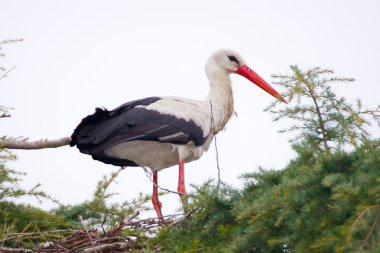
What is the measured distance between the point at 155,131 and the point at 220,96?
1.72 m

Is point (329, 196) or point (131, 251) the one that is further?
point (131, 251)

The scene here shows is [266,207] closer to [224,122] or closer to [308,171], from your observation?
[308,171]

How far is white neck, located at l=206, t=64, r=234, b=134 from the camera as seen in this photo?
10599mm

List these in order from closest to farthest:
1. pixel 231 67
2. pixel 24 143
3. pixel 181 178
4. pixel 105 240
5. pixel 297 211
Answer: pixel 297 211 < pixel 105 240 < pixel 24 143 < pixel 181 178 < pixel 231 67

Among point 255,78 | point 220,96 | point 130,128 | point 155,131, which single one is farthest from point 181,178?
point 255,78

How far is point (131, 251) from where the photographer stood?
641 cm

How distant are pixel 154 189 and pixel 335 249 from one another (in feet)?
20.2

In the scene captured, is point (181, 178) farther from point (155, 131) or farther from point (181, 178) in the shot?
point (155, 131)

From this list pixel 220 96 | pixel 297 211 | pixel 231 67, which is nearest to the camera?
pixel 297 211

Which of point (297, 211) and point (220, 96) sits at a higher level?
point (220, 96)

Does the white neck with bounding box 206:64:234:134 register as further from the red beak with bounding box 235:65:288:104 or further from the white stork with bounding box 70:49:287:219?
the red beak with bounding box 235:65:288:104

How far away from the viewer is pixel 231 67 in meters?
11.3

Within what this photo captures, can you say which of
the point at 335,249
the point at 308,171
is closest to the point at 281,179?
the point at 308,171

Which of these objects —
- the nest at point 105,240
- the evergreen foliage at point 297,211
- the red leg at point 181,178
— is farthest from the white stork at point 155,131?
the evergreen foliage at point 297,211
